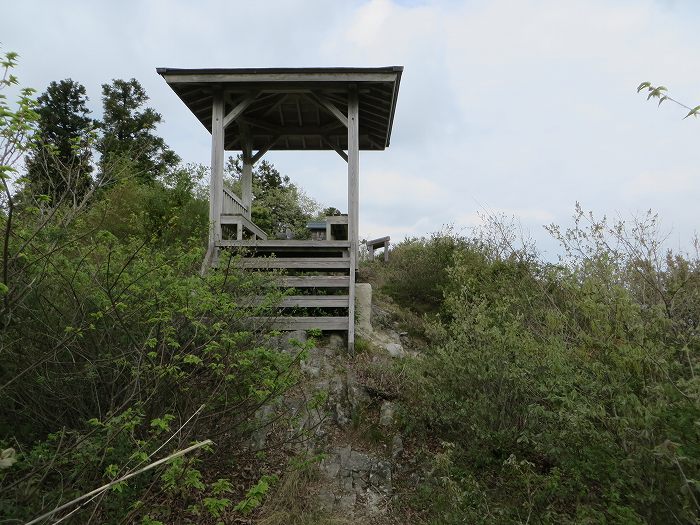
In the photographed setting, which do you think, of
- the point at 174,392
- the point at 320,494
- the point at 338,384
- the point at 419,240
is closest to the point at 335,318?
the point at 338,384

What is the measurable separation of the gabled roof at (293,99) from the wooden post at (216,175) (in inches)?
12.0

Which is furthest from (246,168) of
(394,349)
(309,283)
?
(394,349)

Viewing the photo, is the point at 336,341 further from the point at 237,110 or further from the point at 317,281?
the point at 237,110

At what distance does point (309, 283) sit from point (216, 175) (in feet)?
7.07

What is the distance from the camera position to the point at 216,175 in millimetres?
7277

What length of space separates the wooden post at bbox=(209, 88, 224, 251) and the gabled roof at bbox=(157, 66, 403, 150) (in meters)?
0.30

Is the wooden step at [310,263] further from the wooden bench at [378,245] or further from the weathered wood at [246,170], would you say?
the wooden bench at [378,245]

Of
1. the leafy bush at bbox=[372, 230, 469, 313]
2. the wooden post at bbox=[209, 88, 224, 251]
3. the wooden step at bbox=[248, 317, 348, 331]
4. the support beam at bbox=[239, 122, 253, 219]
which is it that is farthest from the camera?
the leafy bush at bbox=[372, 230, 469, 313]

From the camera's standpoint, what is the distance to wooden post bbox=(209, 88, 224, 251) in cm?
710

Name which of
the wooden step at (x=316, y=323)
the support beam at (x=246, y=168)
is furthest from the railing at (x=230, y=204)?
the wooden step at (x=316, y=323)

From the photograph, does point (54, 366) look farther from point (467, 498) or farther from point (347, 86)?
point (347, 86)

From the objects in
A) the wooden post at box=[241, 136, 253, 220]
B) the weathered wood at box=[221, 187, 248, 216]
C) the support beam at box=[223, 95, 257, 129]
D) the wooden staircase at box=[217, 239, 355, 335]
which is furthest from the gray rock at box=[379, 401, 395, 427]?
the wooden post at box=[241, 136, 253, 220]

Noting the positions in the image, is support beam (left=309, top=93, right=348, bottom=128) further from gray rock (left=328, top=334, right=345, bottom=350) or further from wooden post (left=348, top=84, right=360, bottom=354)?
gray rock (left=328, top=334, right=345, bottom=350)

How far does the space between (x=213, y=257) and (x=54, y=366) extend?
349 centimetres
